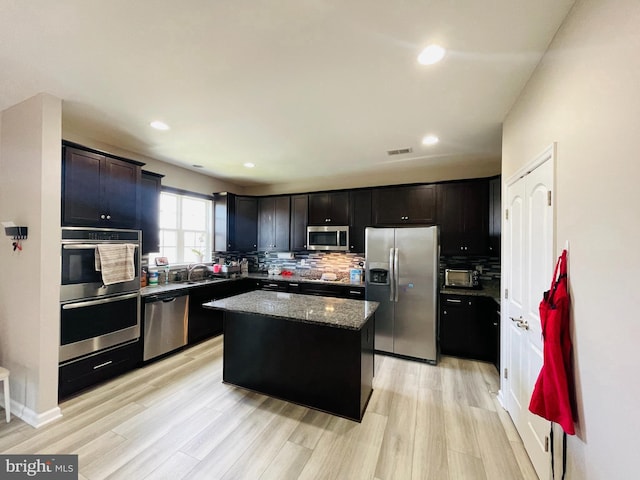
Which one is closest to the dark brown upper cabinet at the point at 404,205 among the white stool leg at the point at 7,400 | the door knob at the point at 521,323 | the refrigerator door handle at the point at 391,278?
the refrigerator door handle at the point at 391,278

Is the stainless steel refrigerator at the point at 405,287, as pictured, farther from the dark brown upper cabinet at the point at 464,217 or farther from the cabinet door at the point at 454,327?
the dark brown upper cabinet at the point at 464,217

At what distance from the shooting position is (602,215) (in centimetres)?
110

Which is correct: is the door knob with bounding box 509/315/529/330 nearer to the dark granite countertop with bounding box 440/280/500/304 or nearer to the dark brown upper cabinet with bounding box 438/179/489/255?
the dark granite countertop with bounding box 440/280/500/304

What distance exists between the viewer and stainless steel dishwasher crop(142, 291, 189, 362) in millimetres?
3201

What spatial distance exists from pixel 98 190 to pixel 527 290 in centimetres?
404

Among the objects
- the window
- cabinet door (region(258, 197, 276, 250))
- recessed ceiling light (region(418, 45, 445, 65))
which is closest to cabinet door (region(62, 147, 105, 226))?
the window

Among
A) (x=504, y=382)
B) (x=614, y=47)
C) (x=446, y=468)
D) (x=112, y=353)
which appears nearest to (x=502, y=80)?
(x=614, y=47)

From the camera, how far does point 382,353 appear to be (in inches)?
147

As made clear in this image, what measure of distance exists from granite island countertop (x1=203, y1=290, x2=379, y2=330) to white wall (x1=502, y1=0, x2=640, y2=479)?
126 cm

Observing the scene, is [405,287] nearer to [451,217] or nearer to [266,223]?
[451,217]

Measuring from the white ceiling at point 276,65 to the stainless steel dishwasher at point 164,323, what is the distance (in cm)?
202

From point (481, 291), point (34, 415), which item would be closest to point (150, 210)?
point (34, 415)

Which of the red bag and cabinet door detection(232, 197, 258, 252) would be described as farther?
cabinet door detection(232, 197, 258, 252)

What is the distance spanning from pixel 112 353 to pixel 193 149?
8.40 ft
